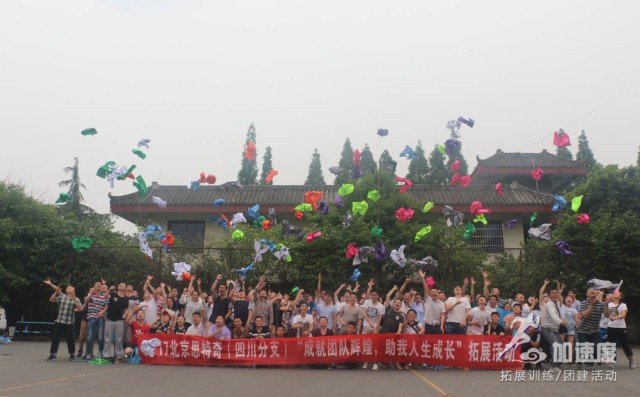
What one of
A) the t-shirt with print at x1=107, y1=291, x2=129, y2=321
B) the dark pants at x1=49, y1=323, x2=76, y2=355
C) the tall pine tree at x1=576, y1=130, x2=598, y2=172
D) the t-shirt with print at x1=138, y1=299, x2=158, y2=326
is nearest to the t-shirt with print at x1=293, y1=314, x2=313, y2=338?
the t-shirt with print at x1=138, y1=299, x2=158, y2=326

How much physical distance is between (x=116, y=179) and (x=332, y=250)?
6.23 meters

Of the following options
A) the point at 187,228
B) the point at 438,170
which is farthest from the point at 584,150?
the point at 187,228

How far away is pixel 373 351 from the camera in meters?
9.71

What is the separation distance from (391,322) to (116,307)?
549 cm

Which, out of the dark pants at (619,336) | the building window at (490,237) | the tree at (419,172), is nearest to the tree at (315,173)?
the tree at (419,172)

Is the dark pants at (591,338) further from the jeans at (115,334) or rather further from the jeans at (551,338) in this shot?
the jeans at (115,334)

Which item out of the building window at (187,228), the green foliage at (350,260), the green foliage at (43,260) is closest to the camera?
the green foliage at (350,260)

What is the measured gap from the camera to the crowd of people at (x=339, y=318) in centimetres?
1022

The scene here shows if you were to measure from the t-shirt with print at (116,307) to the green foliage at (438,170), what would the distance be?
96.7 feet

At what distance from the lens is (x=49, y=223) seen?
16.7m

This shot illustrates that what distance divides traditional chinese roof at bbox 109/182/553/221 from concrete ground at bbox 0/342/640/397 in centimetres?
1212

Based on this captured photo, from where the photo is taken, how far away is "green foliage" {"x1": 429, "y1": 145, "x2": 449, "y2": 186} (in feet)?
124

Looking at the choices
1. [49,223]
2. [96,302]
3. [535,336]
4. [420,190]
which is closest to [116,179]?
[96,302]

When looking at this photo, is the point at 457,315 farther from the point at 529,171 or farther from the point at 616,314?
the point at 529,171
